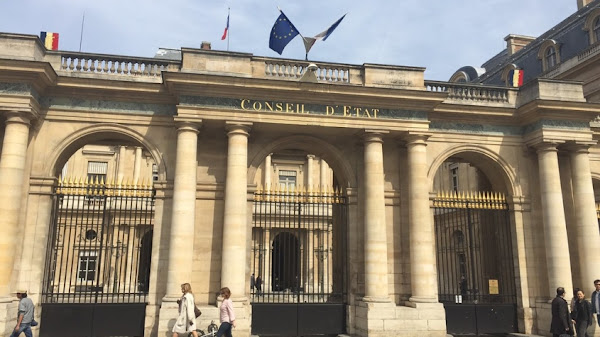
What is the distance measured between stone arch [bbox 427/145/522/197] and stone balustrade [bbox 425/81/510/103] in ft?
4.93

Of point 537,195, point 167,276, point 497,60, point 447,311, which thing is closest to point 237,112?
point 167,276

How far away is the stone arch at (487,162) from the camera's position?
14.9 metres

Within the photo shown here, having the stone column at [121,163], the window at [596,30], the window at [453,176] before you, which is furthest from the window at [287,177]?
the window at [596,30]

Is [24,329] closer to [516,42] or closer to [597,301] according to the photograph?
[597,301]

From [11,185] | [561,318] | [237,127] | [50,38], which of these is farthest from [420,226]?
[50,38]

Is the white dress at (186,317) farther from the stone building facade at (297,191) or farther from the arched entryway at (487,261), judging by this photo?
the arched entryway at (487,261)

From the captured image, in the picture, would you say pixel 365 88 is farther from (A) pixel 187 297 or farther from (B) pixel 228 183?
(A) pixel 187 297

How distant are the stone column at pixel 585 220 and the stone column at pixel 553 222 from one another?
527mm

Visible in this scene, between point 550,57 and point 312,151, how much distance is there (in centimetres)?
1774

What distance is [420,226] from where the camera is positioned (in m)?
13.5

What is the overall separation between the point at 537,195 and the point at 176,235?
10.6 m

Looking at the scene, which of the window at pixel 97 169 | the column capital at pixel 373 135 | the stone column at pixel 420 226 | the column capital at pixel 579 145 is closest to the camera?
the stone column at pixel 420 226

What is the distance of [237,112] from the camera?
43.1 feet

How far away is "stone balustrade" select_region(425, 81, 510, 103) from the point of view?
1520 centimetres
